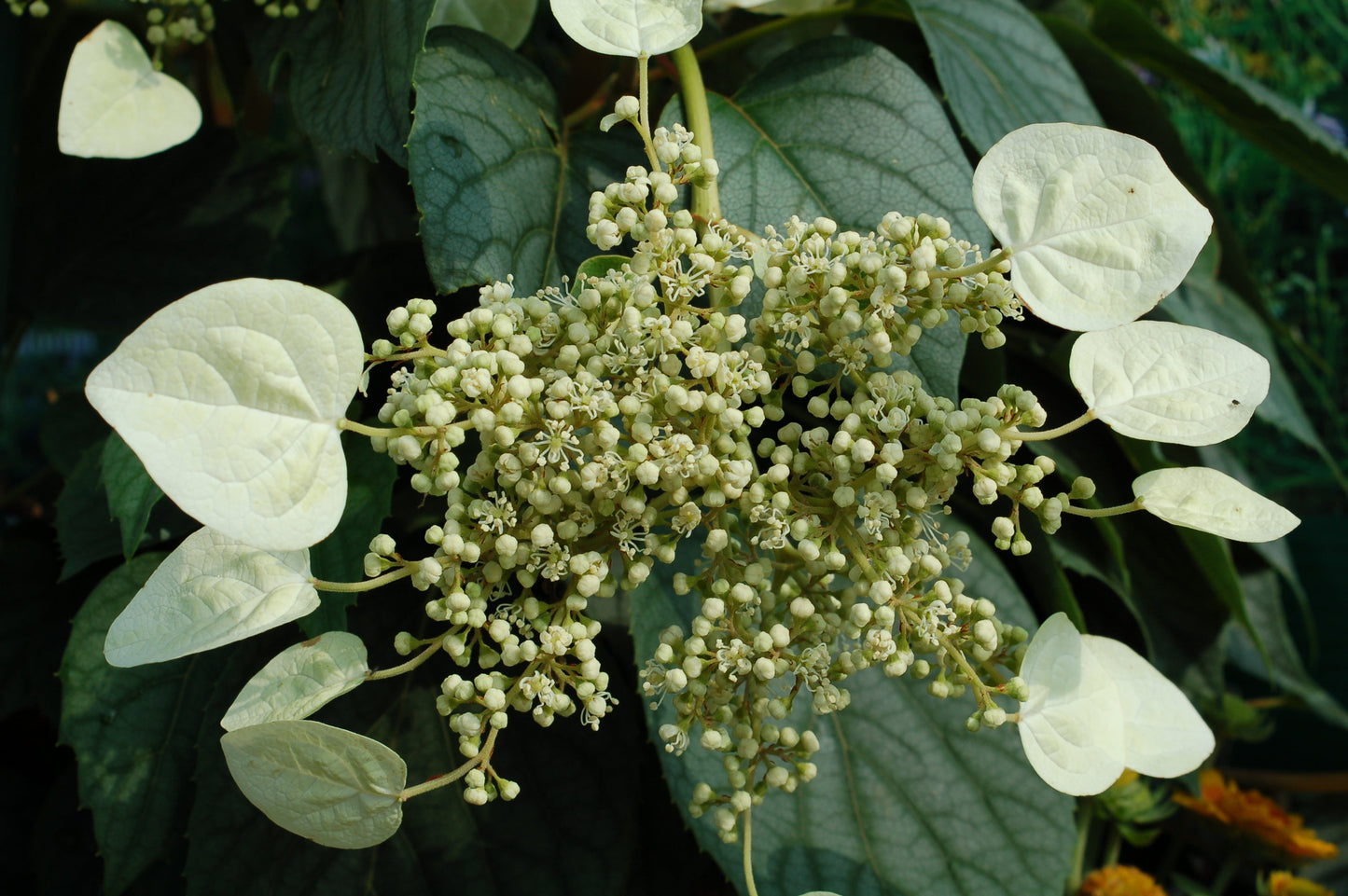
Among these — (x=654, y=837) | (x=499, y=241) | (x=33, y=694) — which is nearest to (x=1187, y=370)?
(x=499, y=241)

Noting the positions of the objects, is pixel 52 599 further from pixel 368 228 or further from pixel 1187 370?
pixel 1187 370

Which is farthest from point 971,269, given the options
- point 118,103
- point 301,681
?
point 118,103

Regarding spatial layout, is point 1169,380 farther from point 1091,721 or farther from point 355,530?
point 355,530

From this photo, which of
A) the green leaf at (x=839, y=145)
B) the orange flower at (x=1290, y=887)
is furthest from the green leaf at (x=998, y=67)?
the orange flower at (x=1290, y=887)

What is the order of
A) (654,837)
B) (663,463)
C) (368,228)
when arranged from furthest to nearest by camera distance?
(368,228) → (654,837) → (663,463)

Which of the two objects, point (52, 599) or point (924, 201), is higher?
point (924, 201)

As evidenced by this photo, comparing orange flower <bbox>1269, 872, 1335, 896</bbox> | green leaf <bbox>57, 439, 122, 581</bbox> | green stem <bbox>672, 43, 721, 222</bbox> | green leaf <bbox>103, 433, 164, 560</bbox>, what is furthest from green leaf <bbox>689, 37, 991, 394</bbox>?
orange flower <bbox>1269, 872, 1335, 896</bbox>
